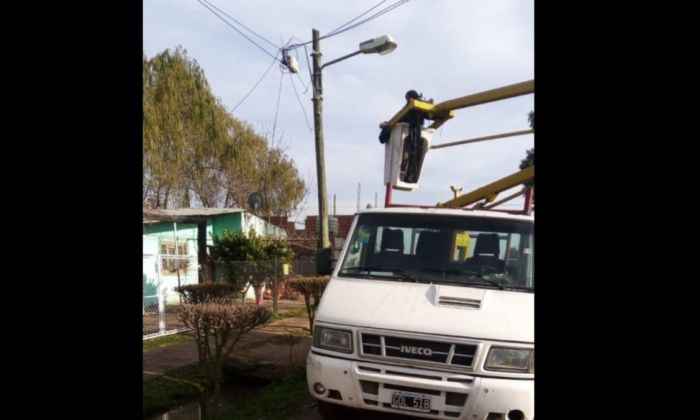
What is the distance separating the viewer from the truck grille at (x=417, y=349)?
3943mm

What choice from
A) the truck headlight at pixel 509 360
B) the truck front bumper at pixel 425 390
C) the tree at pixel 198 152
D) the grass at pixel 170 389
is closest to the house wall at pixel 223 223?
the tree at pixel 198 152

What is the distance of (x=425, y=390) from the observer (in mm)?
3904

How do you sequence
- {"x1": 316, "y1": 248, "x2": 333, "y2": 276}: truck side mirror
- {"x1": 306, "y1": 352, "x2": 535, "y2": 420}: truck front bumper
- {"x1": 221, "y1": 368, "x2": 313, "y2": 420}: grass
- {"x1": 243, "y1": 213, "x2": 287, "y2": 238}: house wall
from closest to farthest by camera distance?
{"x1": 306, "y1": 352, "x2": 535, "y2": 420}: truck front bumper, {"x1": 221, "y1": 368, "x2": 313, "y2": 420}: grass, {"x1": 316, "y1": 248, "x2": 333, "y2": 276}: truck side mirror, {"x1": 243, "y1": 213, "x2": 287, "y2": 238}: house wall

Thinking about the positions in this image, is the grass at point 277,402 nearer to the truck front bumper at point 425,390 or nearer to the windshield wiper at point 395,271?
the truck front bumper at point 425,390

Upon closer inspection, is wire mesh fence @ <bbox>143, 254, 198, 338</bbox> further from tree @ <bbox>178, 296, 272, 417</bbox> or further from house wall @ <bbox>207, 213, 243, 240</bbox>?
house wall @ <bbox>207, 213, 243, 240</bbox>

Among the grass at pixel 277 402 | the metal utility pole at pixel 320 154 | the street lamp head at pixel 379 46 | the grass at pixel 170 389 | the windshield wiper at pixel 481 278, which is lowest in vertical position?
the grass at pixel 277 402

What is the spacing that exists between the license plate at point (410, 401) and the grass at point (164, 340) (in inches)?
221

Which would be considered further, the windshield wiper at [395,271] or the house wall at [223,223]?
the house wall at [223,223]

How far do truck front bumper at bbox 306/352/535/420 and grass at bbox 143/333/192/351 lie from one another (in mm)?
5202

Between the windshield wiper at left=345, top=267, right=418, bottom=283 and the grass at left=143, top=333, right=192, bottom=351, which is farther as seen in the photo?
the grass at left=143, top=333, right=192, bottom=351

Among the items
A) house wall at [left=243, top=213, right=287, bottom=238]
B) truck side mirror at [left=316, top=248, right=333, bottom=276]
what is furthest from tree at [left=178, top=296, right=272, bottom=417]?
house wall at [left=243, top=213, right=287, bottom=238]

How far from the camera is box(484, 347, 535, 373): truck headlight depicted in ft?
12.7
